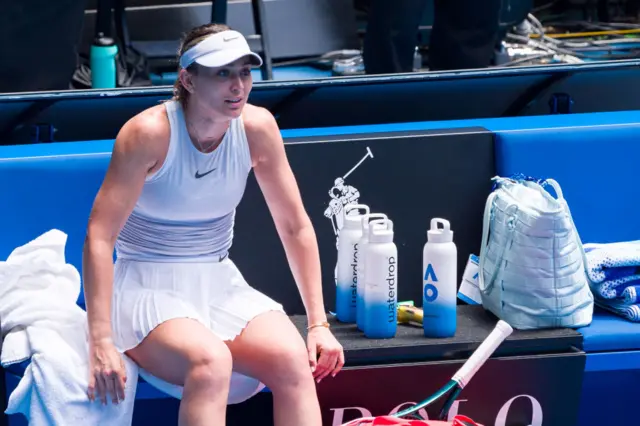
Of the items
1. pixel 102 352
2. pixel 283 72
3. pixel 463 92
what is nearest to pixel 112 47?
Answer: pixel 283 72

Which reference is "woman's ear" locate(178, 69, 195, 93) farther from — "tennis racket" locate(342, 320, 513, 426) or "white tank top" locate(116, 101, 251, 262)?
"tennis racket" locate(342, 320, 513, 426)

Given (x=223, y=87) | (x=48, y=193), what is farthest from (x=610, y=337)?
(x=48, y=193)

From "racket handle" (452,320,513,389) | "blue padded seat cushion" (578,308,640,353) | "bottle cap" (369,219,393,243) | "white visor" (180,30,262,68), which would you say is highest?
"white visor" (180,30,262,68)

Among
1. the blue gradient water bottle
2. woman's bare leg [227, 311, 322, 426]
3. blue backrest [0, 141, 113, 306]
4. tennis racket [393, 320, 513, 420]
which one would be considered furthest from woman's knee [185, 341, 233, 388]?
the blue gradient water bottle

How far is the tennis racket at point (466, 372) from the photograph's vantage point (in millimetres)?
2869

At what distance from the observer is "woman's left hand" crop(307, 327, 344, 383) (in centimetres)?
289

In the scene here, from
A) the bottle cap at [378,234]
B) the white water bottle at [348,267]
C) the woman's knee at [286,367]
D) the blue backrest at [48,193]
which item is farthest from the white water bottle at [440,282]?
the blue backrest at [48,193]

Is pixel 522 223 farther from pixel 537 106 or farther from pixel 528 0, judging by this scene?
pixel 528 0

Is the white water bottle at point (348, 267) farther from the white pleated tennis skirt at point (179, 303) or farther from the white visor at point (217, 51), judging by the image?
the white visor at point (217, 51)

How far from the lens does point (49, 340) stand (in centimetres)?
285

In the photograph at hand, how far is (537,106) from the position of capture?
159 inches

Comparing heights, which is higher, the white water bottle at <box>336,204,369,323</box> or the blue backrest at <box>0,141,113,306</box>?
the blue backrest at <box>0,141,113,306</box>

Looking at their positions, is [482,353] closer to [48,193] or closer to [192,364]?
[192,364]

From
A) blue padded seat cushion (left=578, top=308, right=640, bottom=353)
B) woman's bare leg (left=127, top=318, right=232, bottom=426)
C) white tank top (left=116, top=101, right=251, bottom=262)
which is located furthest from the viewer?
blue padded seat cushion (left=578, top=308, right=640, bottom=353)
